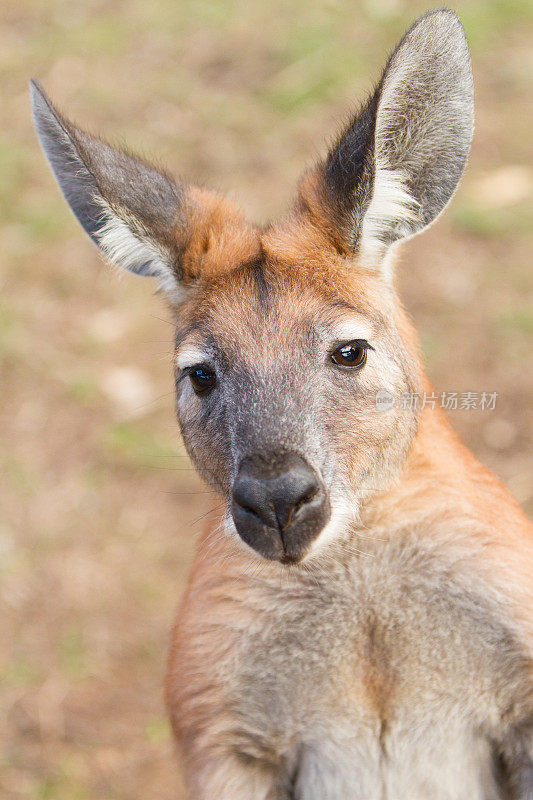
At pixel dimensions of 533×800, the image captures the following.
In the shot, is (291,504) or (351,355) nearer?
(291,504)

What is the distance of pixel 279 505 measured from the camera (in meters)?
2.18

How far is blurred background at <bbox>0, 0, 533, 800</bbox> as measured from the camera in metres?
4.26

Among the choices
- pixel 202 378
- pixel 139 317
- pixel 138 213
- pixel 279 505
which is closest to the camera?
pixel 279 505

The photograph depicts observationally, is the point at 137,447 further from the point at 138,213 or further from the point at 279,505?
the point at 279,505

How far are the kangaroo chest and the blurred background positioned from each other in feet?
2.50

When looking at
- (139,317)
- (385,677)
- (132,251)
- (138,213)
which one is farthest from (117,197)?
(139,317)

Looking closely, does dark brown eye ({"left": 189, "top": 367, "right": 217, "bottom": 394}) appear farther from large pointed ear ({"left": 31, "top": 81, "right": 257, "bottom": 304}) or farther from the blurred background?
the blurred background

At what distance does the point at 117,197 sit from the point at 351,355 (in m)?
0.83

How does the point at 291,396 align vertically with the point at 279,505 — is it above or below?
above

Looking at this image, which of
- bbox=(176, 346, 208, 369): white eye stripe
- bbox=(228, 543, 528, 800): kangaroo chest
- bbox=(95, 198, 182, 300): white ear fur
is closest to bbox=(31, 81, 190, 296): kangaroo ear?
bbox=(95, 198, 182, 300): white ear fur

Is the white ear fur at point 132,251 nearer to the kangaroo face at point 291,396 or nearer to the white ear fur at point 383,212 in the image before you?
the kangaroo face at point 291,396

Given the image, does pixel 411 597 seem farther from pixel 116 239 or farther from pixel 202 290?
pixel 116 239

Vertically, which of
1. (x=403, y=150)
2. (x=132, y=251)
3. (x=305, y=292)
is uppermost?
(x=403, y=150)

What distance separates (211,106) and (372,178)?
16.3 feet
